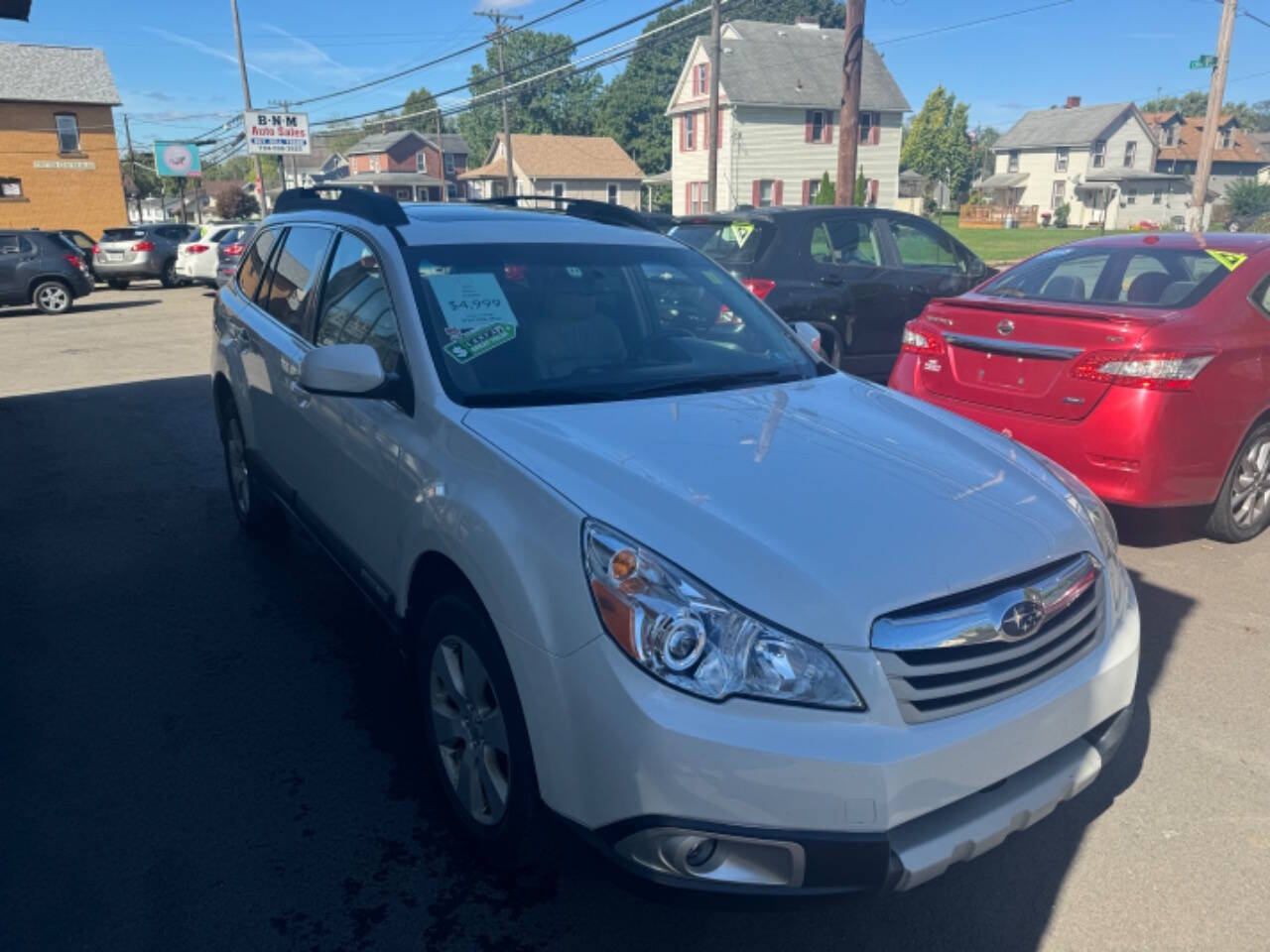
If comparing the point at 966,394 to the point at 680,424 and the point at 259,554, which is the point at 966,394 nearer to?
the point at 680,424

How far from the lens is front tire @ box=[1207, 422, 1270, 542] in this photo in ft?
16.7

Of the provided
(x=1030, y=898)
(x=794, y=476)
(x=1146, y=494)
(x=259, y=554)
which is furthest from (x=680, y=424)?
(x=259, y=554)

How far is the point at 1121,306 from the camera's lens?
5164 mm

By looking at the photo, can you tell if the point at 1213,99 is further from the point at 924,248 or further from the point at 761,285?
the point at 761,285

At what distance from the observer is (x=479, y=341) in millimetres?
3207

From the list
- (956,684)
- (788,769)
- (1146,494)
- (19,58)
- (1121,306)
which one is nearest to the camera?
(788,769)

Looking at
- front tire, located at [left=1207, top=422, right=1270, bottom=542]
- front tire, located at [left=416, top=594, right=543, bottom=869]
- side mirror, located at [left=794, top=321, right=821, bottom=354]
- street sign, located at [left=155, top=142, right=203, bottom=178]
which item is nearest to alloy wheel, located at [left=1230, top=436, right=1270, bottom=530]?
front tire, located at [left=1207, top=422, right=1270, bottom=542]

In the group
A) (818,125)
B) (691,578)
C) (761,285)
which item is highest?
(818,125)

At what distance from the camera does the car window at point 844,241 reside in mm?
8391

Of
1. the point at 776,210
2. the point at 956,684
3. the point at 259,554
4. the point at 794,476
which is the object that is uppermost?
the point at 776,210

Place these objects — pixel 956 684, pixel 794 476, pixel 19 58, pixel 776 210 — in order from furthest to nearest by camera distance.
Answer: pixel 19 58 < pixel 776 210 < pixel 794 476 < pixel 956 684

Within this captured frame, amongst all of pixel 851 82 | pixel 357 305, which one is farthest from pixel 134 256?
pixel 357 305

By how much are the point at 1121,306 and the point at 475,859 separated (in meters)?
4.35

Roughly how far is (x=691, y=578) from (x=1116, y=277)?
460 cm
